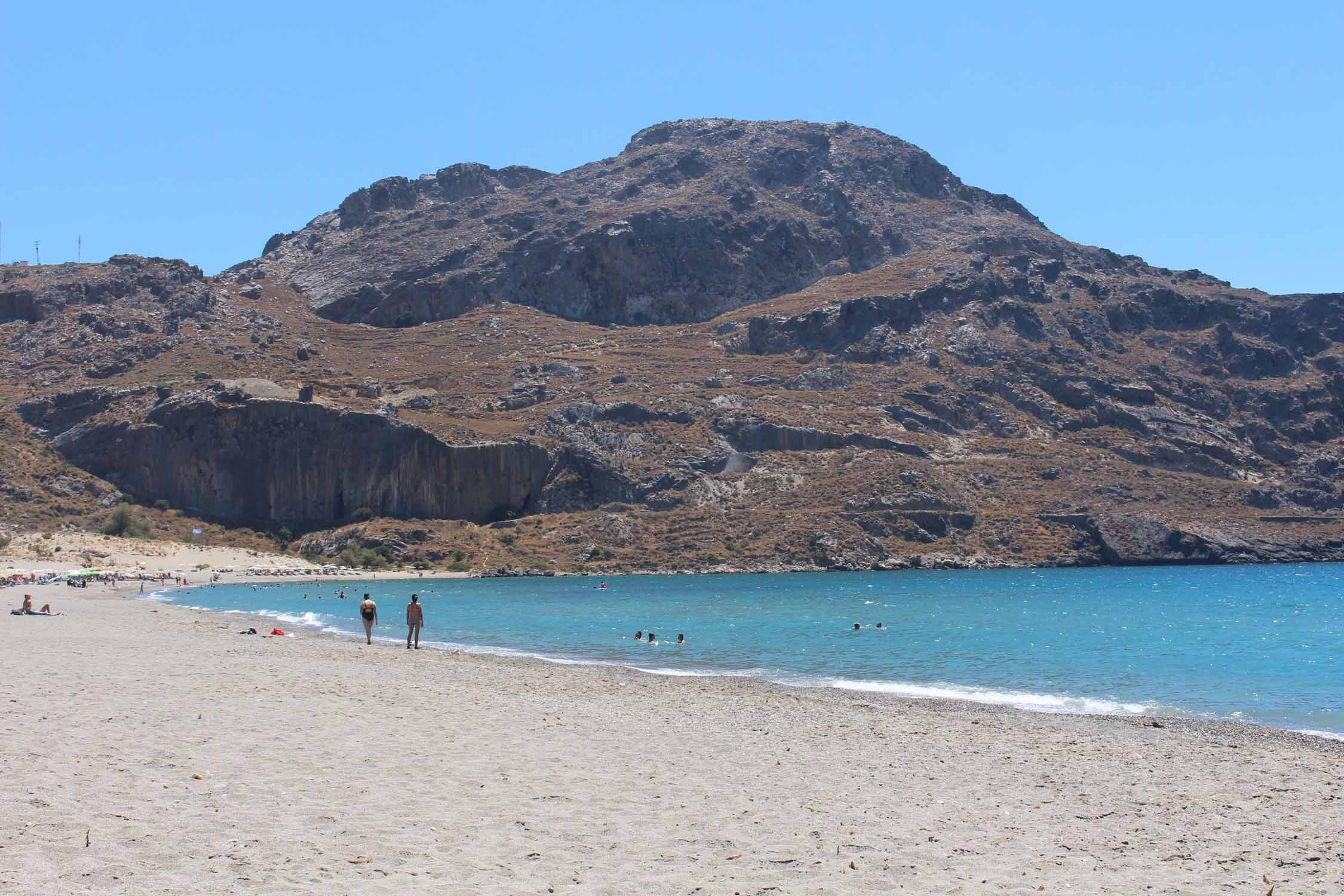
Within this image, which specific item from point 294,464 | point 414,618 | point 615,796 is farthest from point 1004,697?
point 294,464

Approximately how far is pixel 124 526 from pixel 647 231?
303 ft

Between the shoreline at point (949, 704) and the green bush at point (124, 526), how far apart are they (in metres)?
61.5

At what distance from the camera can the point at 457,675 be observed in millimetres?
22797

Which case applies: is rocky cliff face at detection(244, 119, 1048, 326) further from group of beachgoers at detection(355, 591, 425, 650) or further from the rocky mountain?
group of beachgoers at detection(355, 591, 425, 650)

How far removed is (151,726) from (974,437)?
104m

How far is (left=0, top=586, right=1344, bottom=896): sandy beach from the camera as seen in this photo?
8281 millimetres

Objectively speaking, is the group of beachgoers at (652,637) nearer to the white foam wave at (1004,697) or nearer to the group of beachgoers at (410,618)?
the group of beachgoers at (410,618)

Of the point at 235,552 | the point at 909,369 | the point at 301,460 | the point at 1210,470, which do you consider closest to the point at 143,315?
the point at 301,460

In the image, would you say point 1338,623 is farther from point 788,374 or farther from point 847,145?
→ point 847,145

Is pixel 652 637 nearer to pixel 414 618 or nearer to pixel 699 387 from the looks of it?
pixel 414 618

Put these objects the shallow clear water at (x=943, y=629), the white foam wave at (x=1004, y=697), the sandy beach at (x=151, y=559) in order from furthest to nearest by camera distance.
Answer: the sandy beach at (x=151, y=559), the shallow clear water at (x=943, y=629), the white foam wave at (x=1004, y=697)

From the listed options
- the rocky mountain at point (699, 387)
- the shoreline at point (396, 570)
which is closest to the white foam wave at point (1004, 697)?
the shoreline at point (396, 570)

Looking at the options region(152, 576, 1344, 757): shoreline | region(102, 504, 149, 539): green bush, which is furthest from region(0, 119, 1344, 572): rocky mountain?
region(152, 576, 1344, 757): shoreline

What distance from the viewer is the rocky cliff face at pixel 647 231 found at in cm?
15612
